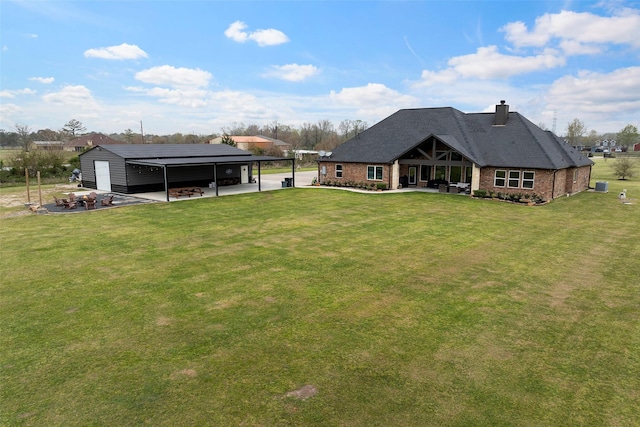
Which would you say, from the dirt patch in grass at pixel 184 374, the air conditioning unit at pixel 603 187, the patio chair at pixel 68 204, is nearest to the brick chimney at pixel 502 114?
the air conditioning unit at pixel 603 187

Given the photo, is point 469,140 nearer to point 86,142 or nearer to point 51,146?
point 51,146

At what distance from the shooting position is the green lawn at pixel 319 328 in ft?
19.2

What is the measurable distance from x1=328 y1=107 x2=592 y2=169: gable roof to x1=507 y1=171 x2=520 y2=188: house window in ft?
2.23

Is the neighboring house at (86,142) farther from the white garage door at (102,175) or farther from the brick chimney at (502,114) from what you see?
the brick chimney at (502,114)

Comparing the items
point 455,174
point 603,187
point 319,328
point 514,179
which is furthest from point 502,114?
point 319,328

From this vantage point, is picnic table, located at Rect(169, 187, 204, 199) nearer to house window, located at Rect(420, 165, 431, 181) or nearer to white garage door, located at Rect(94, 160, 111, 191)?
white garage door, located at Rect(94, 160, 111, 191)

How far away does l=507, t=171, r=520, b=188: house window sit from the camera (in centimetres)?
2638

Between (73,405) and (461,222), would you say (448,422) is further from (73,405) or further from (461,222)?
(461,222)

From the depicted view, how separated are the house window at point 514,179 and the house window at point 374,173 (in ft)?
30.7

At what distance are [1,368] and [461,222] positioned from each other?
1740cm

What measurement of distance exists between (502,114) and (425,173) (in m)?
7.18

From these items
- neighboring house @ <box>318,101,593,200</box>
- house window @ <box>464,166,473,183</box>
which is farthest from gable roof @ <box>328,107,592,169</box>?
house window @ <box>464,166,473,183</box>

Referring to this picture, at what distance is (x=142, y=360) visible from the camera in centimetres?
700

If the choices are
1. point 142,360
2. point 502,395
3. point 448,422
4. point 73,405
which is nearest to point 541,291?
point 502,395
